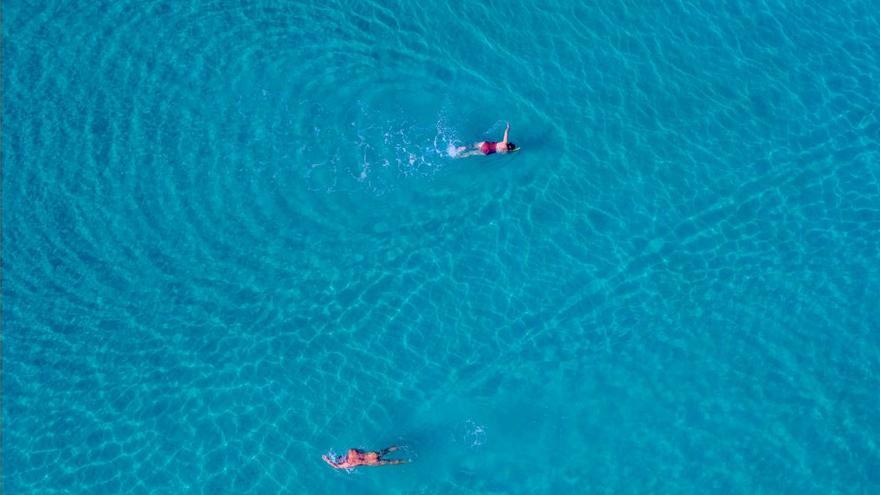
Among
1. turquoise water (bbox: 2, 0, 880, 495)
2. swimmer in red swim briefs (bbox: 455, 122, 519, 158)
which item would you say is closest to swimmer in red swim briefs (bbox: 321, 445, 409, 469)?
turquoise water (bbox: 2, 0, 880, 495)

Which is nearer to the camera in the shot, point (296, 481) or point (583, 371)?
point (296, 481)

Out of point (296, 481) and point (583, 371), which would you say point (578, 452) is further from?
point (296, 481)

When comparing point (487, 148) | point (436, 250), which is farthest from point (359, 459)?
point (487, 148)

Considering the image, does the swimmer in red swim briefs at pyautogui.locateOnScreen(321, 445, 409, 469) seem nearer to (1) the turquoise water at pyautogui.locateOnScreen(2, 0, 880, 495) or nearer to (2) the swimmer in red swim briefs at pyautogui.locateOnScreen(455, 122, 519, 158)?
(1) the turquoise water at pyautogui.locateOnScreen(2, 0, 880, 495)

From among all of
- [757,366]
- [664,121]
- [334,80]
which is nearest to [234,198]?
[334,80]

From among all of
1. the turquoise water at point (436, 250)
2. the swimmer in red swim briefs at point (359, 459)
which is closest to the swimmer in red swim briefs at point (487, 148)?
the turquoise water at point (436, 250)

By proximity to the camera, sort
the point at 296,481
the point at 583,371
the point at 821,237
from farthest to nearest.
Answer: the point at 821,237 → the point at 583,371 → the point at 296,481
